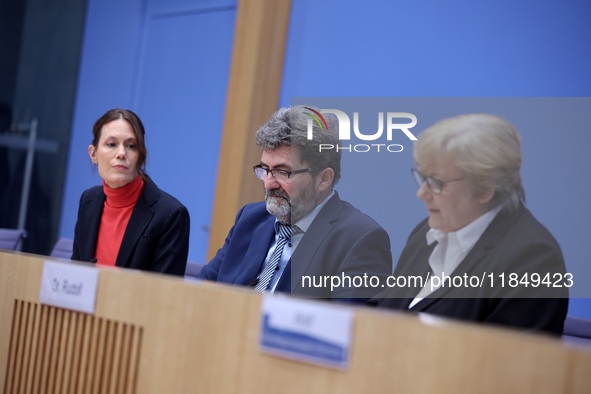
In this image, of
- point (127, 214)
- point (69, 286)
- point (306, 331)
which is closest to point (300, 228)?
point (127, 214)

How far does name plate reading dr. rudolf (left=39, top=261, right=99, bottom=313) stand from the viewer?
109cm

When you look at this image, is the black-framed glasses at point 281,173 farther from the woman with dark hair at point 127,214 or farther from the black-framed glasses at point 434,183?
the black-framed glasses at point 434,183

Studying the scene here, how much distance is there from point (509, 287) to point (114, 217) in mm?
1402

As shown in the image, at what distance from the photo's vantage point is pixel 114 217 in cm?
228

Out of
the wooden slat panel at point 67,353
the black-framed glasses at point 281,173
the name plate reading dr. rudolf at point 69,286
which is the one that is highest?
the black-framed glasses at point 281,173

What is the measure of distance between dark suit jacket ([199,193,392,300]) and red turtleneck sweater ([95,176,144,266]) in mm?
362

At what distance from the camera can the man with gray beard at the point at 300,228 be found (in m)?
1.86

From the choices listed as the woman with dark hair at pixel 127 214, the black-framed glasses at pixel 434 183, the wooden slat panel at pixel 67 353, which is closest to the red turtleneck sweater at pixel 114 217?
the woman with dark hair at pixel 127 214

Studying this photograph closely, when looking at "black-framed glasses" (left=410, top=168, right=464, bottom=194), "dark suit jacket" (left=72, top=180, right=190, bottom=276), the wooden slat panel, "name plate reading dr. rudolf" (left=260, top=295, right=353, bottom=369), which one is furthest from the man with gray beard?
"name plate reading dr. rudolf" (left=260, top=295, right=353, bottom=369)

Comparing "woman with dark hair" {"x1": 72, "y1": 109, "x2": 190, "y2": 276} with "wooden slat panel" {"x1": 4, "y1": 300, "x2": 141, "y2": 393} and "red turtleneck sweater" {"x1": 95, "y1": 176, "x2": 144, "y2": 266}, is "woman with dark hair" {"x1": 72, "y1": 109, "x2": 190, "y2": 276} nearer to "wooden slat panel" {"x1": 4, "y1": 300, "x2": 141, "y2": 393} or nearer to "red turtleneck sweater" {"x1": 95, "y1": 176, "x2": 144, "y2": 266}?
"red turtleneck sweater" {"x1": 95, "y1": 176, "x2": 144, "y2": 266}

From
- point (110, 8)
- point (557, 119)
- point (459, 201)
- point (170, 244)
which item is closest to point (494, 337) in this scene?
point (459, 201)

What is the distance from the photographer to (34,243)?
541cm

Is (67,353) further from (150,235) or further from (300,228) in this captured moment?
(150,235)

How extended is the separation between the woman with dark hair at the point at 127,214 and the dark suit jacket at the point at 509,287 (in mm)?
981
